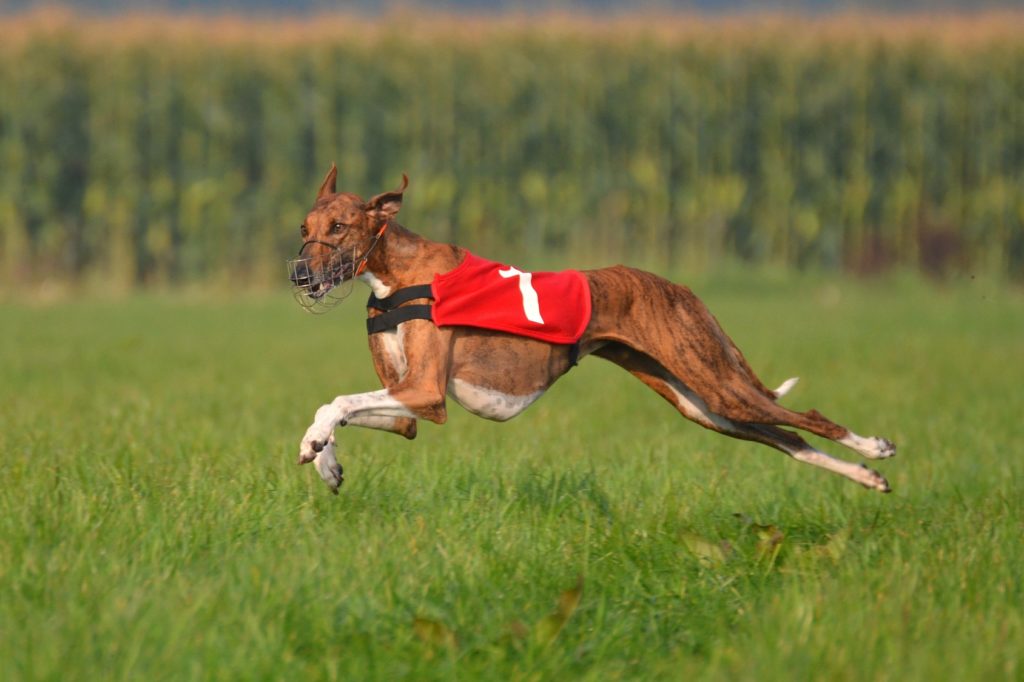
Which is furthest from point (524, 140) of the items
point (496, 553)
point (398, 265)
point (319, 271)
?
point (496, 553)

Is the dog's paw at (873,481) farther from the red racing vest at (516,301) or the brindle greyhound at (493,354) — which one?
the red racing vest at (516,301)

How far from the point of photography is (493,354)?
5.66 metres

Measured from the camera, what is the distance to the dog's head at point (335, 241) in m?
5.36

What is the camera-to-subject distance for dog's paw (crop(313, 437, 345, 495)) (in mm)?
5574

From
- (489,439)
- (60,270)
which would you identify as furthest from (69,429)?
(60,270)

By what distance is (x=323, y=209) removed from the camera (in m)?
5.49

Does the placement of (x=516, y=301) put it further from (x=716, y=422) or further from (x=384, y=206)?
(x=716, y=422)

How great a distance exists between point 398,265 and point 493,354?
20.5 inches

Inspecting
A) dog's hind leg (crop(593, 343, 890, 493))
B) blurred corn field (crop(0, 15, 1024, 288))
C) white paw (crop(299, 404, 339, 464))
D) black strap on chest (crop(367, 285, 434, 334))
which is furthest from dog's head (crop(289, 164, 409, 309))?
blurred corn field (crop(0, 15, 1024, 288))

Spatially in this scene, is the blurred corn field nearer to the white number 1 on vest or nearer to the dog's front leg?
the white number 1 on vest

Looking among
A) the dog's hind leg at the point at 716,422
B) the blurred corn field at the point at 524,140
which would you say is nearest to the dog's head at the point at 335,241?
the dog's hind leg at the point at 716,422

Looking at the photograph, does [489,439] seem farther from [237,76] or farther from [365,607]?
[237,76]

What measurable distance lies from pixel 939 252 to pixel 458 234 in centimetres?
801

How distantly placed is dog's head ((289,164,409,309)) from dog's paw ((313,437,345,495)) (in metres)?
0.59
